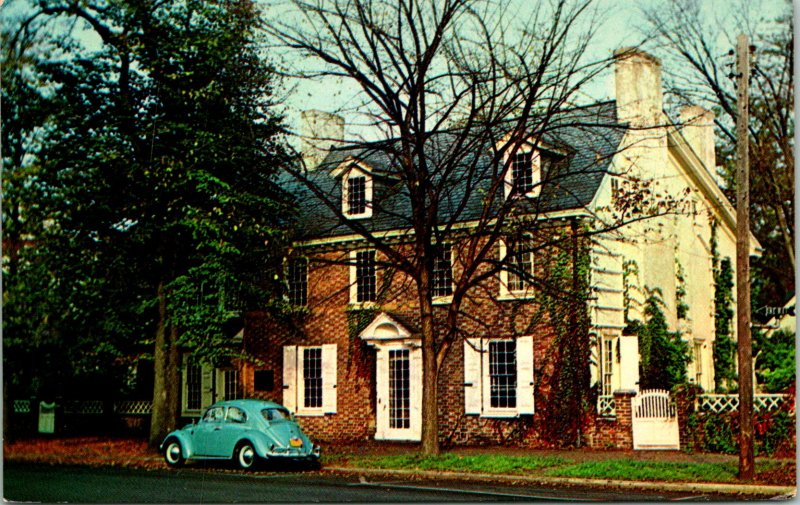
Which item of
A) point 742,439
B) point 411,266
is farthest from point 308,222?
point 742,439

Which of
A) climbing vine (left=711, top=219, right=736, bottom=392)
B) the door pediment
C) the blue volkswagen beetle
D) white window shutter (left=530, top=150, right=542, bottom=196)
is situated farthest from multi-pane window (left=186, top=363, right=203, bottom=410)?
climbing vine (left=711, top=219, right=736, bottom=392)

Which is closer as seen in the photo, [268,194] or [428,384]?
[428,384]

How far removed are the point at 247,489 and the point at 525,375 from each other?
27.6 ft

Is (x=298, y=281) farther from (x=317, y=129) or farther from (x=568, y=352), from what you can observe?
(x=568, y=352)

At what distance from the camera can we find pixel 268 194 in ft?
73.9

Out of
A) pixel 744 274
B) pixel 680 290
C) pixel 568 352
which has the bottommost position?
pixel 568 352

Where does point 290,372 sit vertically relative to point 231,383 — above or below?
above

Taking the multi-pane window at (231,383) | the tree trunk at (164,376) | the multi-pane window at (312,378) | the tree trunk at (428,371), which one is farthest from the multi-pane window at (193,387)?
the tree trunk at (428,371)

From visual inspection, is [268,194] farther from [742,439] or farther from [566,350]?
[742,439]

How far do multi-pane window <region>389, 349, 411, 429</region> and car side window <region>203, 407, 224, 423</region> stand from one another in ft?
17.4

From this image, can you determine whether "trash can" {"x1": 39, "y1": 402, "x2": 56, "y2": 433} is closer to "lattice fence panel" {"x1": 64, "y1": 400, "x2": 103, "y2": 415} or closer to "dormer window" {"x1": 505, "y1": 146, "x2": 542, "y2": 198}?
"lattice fence panel" {"x1": 64, "y1": 400, "x2": 103, "y2": 415}

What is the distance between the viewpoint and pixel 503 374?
23156mm

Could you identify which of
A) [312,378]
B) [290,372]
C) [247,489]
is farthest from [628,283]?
[247,489]

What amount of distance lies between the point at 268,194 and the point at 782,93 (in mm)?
10610
